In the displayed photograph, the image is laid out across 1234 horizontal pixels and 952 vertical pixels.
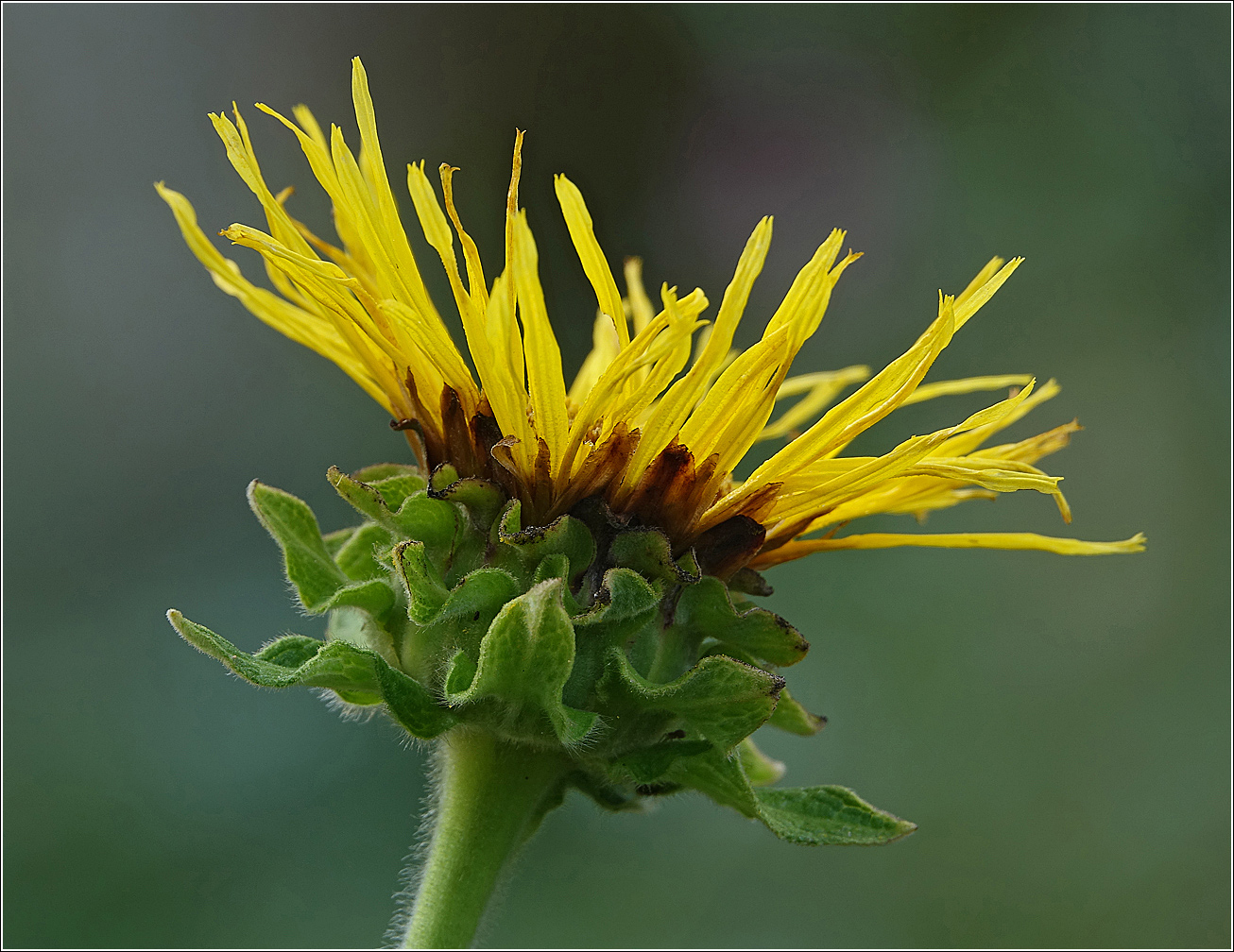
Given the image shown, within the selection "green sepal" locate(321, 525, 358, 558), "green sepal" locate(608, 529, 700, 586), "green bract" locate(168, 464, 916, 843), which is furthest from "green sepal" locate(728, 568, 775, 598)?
"green sepal" locate(321, 525, 358, 558)

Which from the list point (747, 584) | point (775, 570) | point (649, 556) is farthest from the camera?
point (775, 570)

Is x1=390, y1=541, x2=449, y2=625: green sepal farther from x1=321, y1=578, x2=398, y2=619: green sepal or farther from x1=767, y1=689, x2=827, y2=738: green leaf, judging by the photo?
x1=767, y1=689, x2=827, y2=738: green leaf

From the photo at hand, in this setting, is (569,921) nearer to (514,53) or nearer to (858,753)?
(858,753)

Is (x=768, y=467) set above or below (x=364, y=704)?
above

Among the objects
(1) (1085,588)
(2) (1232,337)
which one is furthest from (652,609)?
(2) (1232,337)

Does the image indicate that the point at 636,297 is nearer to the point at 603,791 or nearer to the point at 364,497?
the point at 364,497

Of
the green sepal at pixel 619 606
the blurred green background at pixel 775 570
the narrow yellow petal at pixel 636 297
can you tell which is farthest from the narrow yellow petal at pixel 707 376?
the blurred green background at pixel 775 570

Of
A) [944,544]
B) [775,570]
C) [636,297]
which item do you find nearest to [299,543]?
[636,297]
